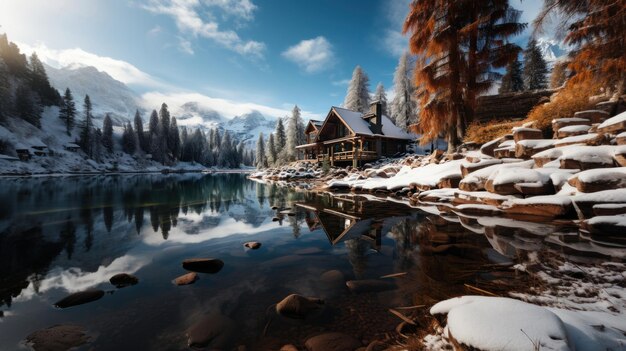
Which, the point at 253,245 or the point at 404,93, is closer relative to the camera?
the point at 253,245

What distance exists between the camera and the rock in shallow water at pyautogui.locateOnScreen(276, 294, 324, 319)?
128 inches

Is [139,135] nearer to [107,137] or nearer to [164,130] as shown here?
[164,130]

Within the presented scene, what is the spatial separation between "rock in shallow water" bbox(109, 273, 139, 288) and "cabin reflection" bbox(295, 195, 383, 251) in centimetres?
421

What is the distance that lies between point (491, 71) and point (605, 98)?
16.1 feet

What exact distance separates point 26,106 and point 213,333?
8372 cm

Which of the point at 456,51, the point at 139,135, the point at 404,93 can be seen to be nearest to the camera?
the point at 456,51

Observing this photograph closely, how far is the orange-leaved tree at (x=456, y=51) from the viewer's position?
13.2 m

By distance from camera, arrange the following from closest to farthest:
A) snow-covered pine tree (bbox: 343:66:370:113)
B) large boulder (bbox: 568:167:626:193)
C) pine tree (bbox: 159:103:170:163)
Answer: large boulder (bbox: 568:167:626:193)
snow-covered pine tree (bbox: 343:66:370:113)
pine tree (bbox: 159:103:170:163)

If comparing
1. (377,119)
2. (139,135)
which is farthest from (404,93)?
(139,135)

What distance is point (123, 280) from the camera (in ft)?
14.3

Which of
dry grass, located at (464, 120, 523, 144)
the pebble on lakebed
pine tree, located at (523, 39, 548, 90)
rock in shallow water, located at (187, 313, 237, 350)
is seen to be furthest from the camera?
pine tree, located at (523, 39, 548, 90)

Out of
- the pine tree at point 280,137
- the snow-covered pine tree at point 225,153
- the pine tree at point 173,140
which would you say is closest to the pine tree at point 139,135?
the pine tree at point 173,140

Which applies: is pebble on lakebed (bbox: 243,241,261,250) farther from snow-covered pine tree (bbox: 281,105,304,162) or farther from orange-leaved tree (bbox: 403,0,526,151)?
snow-covered pine tree (bbox: 281,105,304,162)

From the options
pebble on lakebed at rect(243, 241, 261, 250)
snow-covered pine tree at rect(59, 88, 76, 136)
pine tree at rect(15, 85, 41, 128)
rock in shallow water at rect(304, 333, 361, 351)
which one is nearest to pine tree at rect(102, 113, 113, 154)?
snow-covered pine tree at rect(59, 88, 76, 136)
